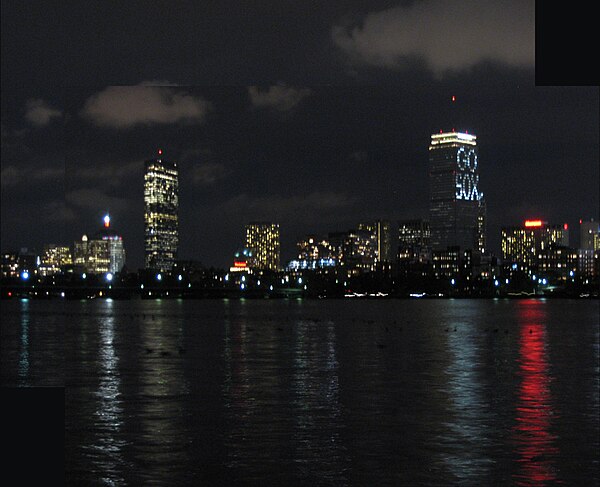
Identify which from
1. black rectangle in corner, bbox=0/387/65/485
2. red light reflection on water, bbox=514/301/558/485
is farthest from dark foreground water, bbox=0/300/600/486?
black rectangle in corner, bbox=0/387/65/485

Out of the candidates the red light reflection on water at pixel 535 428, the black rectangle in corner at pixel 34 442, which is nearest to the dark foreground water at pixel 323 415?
the red light reflection on water at pixel 535 428

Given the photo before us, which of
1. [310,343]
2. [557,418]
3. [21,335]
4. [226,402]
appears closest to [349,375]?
[226,402]

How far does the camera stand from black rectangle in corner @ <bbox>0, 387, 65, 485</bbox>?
7.04 m

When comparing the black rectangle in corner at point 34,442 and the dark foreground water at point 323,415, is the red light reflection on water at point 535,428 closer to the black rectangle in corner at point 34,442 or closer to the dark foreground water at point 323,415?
the dark foreground water at point 323,415

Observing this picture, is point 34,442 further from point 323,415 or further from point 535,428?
point 535,428

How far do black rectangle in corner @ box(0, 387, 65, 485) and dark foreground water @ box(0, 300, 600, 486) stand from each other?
163 cm

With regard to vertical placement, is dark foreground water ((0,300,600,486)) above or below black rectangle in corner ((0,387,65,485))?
below

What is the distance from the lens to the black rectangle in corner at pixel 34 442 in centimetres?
704

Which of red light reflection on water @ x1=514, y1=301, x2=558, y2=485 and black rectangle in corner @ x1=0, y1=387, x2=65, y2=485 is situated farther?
red light reflection on water @ x1=514, y1=301, x2=558, y2=485

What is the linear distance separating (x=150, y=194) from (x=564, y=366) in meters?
148

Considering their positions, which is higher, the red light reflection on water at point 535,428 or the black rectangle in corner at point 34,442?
the black rectangle in corner at point 34,442

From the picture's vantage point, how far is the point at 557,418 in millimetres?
14055

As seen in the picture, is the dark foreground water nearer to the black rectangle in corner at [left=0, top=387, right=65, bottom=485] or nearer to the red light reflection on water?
the red light reflection on water

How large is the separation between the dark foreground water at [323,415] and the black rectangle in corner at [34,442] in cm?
163
